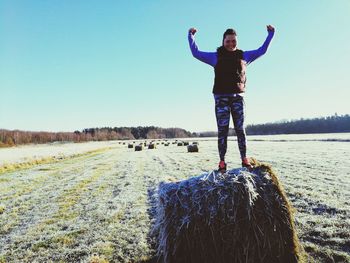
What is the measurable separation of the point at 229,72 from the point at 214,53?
0.45 metres

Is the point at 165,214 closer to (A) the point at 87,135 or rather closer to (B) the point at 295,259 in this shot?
(B) the point at 295,259

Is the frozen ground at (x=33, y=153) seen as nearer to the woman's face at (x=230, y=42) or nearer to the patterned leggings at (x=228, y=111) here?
the patterned leggings at (x=228, y=111)

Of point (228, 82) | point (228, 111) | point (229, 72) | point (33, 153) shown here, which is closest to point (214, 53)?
point (229, 72)

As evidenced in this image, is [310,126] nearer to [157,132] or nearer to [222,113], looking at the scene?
[157,132]

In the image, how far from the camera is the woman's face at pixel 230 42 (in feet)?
19.9

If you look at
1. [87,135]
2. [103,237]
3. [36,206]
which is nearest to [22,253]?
[103,237]

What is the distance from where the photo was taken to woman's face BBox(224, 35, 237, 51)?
19.9 feet

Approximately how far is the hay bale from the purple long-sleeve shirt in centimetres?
219

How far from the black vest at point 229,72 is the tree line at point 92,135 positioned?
130570mm

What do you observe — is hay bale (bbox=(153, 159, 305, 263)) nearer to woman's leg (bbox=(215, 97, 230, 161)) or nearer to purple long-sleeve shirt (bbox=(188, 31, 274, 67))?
woman's leg (bbox=(215, 97, 230, 161))

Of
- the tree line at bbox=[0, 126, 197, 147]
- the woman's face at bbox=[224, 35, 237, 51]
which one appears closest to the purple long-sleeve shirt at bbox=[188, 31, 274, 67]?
the woman's face at bbox=[224, 35, 237, 51]

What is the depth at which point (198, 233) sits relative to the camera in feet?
16.2

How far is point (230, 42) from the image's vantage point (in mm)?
6102

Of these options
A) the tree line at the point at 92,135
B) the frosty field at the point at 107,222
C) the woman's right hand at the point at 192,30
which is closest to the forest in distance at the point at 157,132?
the tree line at the point at 92,135
